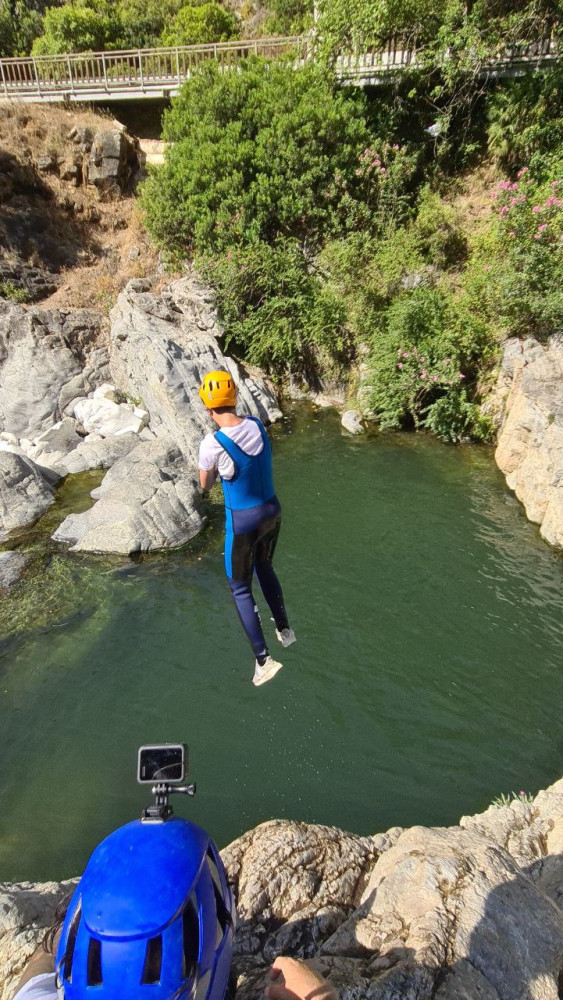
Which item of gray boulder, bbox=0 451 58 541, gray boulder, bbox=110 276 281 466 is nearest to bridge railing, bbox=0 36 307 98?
gray boulder, bbox=110 276 281 466

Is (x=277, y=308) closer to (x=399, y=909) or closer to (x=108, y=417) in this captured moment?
(x=108, y=417)

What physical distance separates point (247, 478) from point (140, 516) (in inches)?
252

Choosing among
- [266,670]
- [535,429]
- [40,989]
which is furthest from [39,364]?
[40,989]

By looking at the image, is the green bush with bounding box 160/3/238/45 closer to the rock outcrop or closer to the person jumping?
the rock outcrop

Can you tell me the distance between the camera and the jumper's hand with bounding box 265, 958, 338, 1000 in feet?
7.55

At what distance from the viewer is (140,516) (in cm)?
1000

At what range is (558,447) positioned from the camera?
975cm

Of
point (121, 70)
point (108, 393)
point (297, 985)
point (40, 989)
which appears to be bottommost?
point (108, 393)

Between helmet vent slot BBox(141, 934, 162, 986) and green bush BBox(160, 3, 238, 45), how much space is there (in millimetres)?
27221

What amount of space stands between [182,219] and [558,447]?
1301cm

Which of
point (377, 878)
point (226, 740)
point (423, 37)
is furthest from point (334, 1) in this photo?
point (377, 878)

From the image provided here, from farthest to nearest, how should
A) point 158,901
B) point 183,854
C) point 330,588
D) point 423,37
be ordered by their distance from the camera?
point 423,37 < point 330,588 < point 183,854 < point 158,901

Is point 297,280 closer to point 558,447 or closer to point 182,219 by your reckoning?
point 182,219

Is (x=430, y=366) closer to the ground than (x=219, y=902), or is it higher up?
closer to the ground
